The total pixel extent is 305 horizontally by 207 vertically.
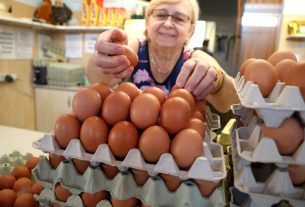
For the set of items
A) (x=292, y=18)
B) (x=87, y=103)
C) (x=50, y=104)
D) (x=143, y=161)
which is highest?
(x=292, y=18)

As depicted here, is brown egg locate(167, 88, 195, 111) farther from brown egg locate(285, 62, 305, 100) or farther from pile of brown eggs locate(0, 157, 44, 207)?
pile of brown eggs locate(0, 157, 44, 207)

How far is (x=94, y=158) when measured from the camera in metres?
0.53

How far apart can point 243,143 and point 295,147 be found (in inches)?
4.3

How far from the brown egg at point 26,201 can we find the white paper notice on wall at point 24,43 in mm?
2216

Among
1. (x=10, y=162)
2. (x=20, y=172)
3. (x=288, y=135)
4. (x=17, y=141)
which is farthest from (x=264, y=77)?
(x=17, y=141)

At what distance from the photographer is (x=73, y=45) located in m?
3.08

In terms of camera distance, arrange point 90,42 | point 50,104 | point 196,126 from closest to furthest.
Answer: point 196,126 < point 50,104 < point 90,42

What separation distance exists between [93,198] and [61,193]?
0.08 meters

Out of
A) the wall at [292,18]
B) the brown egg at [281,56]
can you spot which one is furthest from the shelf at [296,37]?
the brown egg at [281,56]

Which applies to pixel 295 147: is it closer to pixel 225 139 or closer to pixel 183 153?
pixel 183 153

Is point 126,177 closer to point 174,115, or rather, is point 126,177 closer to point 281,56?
point 174,115

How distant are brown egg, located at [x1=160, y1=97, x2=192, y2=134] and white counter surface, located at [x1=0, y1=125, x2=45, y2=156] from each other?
820mm

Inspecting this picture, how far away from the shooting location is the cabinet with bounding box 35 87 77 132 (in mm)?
2662

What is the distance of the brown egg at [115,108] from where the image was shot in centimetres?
56
